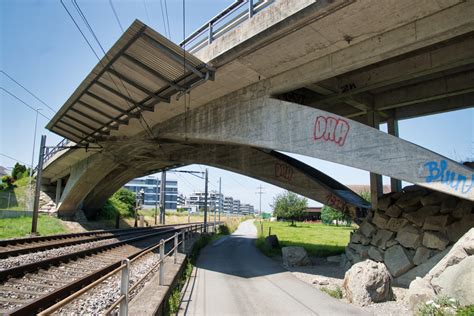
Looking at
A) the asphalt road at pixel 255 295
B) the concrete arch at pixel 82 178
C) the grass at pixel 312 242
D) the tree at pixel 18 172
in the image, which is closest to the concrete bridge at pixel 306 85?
the grass at pixel 312 242

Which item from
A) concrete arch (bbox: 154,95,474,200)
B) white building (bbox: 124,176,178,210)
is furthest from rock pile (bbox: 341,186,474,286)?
white building (bbox: 124,176,178,210)

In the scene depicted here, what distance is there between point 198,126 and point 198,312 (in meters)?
10.4

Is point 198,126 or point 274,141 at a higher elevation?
point 198,126

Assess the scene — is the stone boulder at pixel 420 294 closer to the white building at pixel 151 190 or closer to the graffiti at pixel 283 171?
the graffiti at pixel 283 171

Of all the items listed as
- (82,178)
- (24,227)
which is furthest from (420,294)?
(82,178)

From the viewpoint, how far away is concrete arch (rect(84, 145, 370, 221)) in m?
17.3

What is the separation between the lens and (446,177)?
8.61m

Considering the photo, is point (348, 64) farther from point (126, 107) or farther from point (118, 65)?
point (126, 107)

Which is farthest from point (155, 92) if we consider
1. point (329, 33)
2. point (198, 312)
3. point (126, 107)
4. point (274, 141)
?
point (198, 312)

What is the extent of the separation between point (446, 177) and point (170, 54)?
8.89 m

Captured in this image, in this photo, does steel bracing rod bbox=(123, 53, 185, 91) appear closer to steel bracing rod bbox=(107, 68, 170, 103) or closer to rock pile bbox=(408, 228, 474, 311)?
steel bracing rod bbox=(107, 68, 170, 103)

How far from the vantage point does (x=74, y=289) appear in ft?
24.6

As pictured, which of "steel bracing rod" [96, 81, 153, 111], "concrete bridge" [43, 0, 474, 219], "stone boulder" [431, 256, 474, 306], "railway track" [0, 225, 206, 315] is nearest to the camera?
"railway track" [0, 225, 206, 315]

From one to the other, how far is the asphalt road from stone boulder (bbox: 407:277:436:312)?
1.06m
